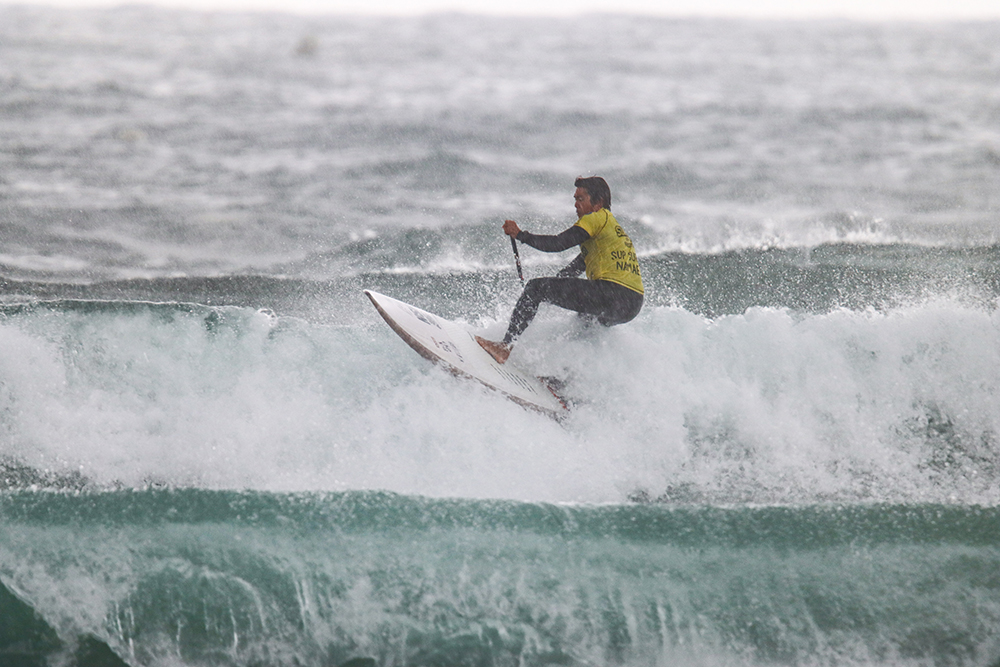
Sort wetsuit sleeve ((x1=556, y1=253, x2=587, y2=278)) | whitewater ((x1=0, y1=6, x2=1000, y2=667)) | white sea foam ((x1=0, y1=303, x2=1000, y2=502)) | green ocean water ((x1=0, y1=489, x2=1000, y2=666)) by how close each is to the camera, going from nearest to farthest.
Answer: green ocean water ((x1=0, y1=489, x2=1000, y2=666)), whitewater ((x1=0, y1=6, x2=1000, y2=667)), white sea foam ((x1=0, y1=303, x2=1000, y2=502)), wetsuit sleeve ((x1=556, y1=253, x2=587, y2=278))

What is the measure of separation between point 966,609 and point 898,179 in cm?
1205

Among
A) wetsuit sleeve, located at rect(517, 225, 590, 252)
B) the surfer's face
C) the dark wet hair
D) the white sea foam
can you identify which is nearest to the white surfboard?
the white sea foam

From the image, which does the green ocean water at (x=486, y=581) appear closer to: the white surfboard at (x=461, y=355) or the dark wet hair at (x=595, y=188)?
the white surfboard at (x=461, y=355)

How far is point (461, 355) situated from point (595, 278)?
3.94ft

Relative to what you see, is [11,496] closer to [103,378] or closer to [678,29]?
[103,378]

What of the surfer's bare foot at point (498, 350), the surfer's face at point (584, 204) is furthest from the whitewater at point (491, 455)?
the surfer's face at point (584, 204)

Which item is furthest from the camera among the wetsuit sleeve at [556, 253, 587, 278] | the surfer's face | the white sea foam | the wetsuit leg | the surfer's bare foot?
the wetsuit sleeve at [556, 253, 587, 278]

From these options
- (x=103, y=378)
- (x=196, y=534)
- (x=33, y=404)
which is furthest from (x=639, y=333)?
(x=33, y=404)

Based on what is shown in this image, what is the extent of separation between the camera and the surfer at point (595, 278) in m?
5.71

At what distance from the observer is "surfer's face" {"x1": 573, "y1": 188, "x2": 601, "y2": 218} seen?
5.68m

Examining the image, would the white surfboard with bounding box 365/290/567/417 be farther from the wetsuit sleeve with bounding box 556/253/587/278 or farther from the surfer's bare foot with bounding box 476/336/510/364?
the wetsuit sleeve with bounding box 556/253/587/278

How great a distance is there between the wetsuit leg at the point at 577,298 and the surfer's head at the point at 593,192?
0.55 metres

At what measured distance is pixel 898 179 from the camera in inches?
583

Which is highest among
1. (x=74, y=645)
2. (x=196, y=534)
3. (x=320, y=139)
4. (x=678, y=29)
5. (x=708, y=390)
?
(x=678, y=29)
